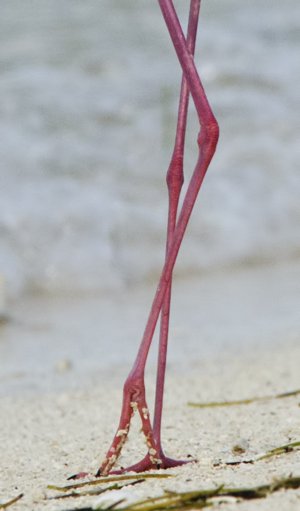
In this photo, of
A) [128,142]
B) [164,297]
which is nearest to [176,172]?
[164,297]

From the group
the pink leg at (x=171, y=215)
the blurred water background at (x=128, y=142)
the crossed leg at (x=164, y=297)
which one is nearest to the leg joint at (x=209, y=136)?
the crossed leg at (x=164, y=297)

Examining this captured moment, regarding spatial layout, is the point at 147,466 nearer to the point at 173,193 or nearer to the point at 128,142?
the point at 173,193

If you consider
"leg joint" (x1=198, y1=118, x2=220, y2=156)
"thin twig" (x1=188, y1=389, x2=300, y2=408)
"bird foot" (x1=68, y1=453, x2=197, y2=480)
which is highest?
"leg joint" (x1=198, y1=118, x2=220, y2=156)

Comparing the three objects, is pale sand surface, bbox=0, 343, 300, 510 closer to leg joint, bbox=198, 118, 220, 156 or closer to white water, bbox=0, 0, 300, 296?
leg joint, bbox=198, 118, 220, 156

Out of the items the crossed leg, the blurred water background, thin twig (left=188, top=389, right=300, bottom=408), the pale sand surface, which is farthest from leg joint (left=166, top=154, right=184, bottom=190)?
the blurred water background

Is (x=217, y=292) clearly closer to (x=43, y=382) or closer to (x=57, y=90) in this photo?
(x=43, y=382)

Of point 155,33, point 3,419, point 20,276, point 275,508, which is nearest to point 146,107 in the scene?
point 155,33
